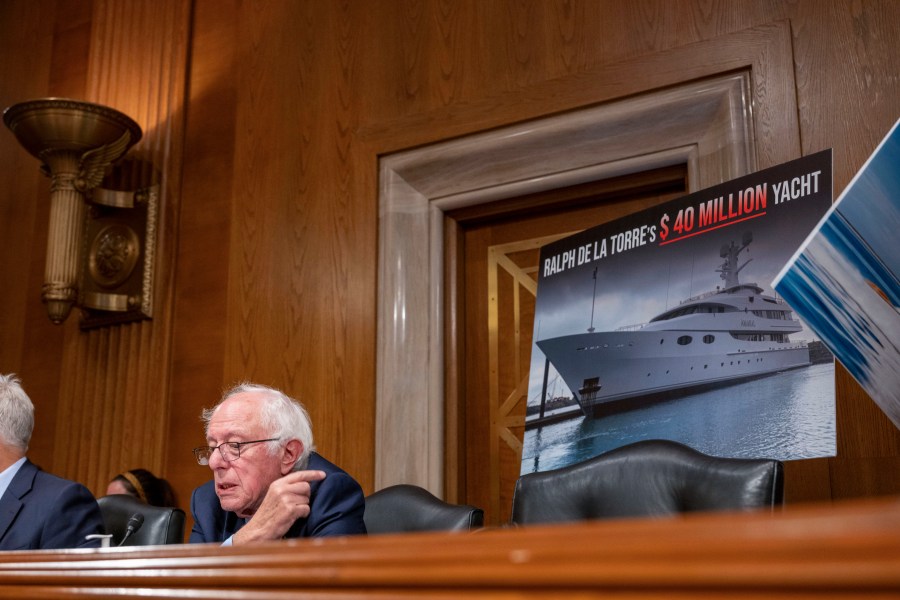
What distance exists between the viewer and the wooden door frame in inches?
127

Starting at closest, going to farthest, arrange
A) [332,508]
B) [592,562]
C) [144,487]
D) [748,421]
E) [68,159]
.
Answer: [592,562], [332,508], [748,421], [144,487], [68,159]

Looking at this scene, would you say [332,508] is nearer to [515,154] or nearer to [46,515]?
[46,515]

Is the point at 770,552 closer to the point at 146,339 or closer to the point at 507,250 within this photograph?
the point at 507,250

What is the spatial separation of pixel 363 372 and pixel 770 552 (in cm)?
347

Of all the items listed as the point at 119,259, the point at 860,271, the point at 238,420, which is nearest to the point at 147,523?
the point at 238,420

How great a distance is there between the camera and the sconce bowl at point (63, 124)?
4254mm

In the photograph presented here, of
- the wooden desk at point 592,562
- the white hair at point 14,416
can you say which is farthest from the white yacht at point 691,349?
the wooden desk at point 592,562

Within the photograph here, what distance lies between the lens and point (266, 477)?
229 cm

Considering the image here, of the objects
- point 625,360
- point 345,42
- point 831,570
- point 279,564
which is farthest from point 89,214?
point 831,570

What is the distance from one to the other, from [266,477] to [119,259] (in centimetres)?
272

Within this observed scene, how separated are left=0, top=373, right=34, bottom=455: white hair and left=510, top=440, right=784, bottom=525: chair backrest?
1.58 m

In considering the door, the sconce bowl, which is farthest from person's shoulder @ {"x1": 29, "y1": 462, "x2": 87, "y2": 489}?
the sconce bowl

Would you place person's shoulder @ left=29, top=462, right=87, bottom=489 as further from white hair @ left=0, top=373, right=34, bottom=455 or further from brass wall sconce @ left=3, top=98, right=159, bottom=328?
brass wall sconce @ left=3, top=98, right=159, bottom=328

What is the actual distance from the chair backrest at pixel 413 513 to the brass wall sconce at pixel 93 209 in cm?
257
